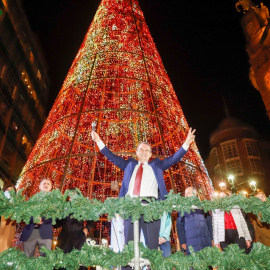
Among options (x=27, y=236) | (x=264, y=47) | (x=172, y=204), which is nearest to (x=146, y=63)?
(x=27, y=236)

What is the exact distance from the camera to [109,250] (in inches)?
81.7

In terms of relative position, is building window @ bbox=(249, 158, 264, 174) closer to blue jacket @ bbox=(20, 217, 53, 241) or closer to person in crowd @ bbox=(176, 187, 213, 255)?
person in crowd @ bbox=(176, 187, 213, 255)

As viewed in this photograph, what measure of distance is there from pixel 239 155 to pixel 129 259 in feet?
100

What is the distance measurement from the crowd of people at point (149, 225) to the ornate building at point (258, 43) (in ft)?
64.3

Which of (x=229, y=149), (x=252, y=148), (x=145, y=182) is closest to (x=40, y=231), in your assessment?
(x=145, y=182)

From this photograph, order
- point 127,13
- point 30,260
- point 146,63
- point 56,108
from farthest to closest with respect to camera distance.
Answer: point 127,13, point 146,63, point 56,108, point 30,260

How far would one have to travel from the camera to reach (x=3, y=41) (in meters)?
22.9

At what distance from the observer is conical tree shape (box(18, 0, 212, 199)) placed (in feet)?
21.6

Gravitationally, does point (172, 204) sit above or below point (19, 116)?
below

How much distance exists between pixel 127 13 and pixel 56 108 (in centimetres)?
489

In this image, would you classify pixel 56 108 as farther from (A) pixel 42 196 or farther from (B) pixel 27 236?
(A) pixel 42 196

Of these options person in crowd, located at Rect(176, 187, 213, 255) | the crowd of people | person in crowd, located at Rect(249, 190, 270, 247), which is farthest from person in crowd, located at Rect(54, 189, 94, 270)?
person in crowd, located at Rect(249, 190, 270, 247)

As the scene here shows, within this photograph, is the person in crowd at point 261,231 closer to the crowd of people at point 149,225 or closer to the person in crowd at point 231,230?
the crowd of people at point 149,225

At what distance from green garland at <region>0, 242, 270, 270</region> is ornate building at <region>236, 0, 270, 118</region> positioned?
22.0m
